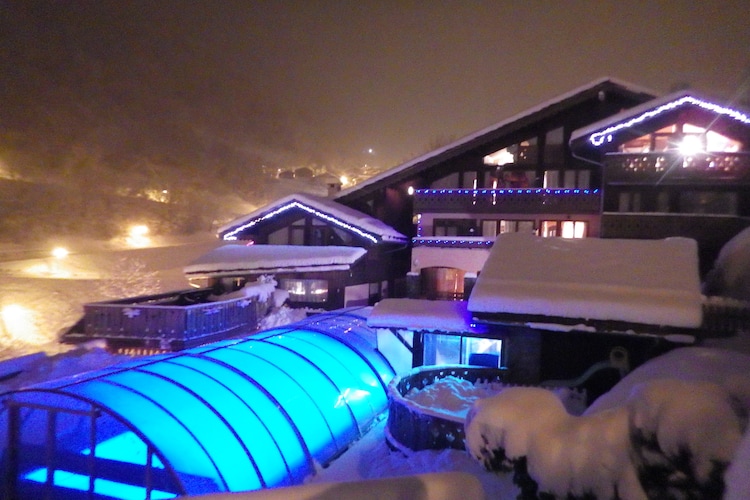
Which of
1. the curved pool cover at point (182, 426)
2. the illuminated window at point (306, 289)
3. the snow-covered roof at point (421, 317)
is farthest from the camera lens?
the illuminated window at point (306, 289)

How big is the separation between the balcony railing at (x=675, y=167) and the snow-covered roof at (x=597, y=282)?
23.5ft

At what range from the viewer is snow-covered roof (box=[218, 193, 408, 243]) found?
26344 mm

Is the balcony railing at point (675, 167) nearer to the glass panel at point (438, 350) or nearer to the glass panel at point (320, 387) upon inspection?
the glass panel at point (438, 350)

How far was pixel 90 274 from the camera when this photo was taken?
1599 inches

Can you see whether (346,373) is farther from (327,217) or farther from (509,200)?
(509,200)

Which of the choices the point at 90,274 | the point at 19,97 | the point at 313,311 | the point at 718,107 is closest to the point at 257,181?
the point at 19,97

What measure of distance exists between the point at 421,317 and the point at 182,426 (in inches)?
269

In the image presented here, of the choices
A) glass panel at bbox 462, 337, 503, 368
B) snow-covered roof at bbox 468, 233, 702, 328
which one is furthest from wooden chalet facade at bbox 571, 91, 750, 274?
glass panel at bbox 462, 337, 503, 368

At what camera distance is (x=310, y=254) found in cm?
2556

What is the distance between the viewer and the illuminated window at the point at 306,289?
26.4 meters

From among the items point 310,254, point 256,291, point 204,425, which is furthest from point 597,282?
point 256,291

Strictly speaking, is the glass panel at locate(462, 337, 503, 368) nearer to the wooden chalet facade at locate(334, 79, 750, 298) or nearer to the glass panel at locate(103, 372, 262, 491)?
the wooden chalet facade at locate(334, 79, 750, 298)

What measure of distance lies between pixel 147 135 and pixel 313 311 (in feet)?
237

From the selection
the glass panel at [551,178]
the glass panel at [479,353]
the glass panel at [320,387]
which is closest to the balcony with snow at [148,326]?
the glass panel at [320,387]
